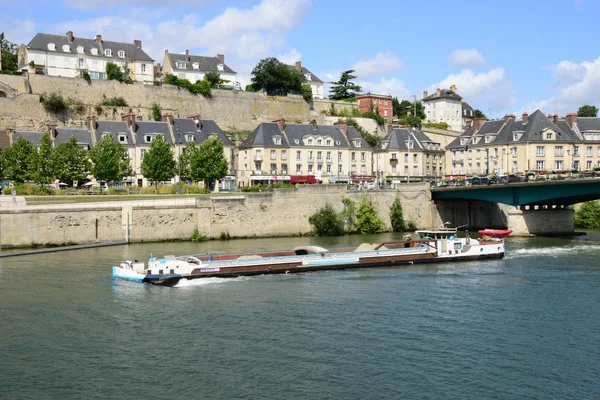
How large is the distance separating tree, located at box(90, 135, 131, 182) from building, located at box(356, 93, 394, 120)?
46495mm

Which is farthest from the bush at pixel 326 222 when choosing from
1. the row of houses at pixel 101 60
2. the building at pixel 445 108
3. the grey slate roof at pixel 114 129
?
the building at pixel 445 108

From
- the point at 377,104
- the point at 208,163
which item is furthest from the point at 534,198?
the point at 377,104

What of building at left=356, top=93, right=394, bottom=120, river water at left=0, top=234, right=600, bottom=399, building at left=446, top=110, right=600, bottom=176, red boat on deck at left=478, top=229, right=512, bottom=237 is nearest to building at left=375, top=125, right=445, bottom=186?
building at left=446, top=110, right=600, bottom=176

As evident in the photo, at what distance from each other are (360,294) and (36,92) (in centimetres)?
6124

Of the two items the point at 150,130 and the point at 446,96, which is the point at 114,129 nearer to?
the point at 150,130

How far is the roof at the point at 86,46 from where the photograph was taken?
87.6 m

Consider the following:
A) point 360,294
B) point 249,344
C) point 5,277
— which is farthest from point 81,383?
point 5,277

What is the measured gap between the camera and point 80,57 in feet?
293

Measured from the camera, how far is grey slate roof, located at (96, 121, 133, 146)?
73.1 meters

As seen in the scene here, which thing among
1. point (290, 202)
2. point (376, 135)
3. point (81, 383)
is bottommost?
point (81, 383)

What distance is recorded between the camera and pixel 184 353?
2294 cm

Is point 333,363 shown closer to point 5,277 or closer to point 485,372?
point 485,372

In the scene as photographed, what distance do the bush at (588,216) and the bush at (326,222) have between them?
23.9 meters

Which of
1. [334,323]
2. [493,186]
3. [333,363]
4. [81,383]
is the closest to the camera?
[81,383]
